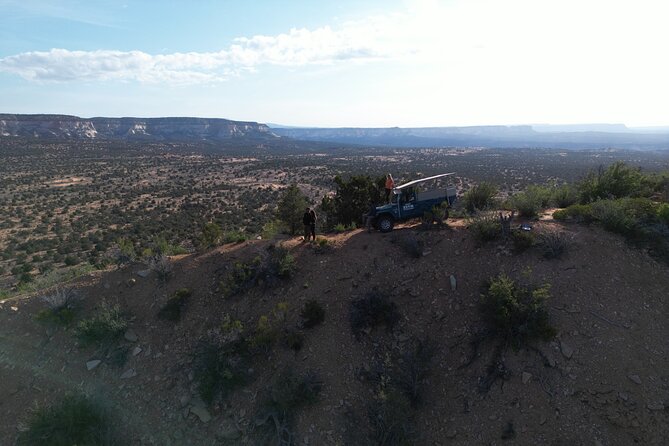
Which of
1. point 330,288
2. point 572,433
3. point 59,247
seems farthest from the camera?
point 59,247

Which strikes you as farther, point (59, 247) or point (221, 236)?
point (59, 247)

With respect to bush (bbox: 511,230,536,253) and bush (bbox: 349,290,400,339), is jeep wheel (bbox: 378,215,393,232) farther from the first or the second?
bush (bbox: 511,230,536,253)

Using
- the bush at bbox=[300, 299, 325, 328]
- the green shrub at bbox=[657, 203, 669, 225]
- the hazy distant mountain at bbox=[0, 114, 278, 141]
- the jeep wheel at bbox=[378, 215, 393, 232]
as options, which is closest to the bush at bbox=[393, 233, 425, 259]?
the jeep wheel at bbox=[378, 215, 393, 232]

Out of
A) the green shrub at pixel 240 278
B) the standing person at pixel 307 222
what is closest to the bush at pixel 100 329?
the green shrub at pixel 240 278

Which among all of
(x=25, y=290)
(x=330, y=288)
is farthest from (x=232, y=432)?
(x=25, y=290)

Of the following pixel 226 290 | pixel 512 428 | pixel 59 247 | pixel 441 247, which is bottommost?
pixel 59 247

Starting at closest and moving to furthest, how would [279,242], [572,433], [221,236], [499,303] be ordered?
[572,433] → [499,303] → [279,242] → [221,236]

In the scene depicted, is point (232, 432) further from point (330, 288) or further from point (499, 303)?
point (499, 303)
